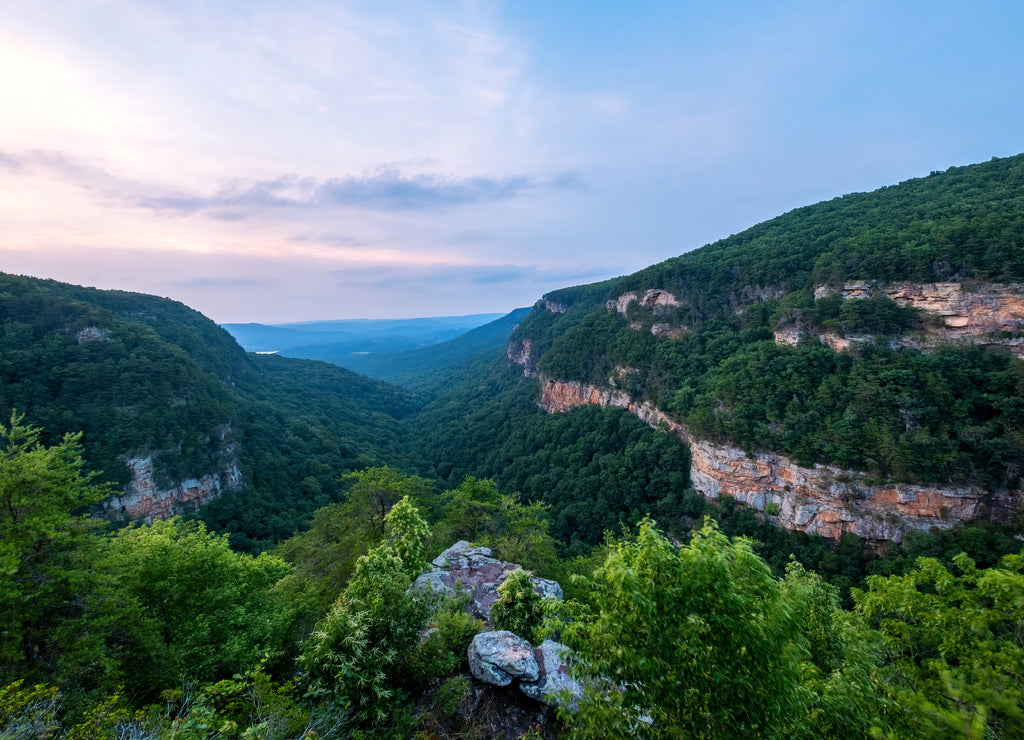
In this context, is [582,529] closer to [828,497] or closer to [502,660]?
[828,497]

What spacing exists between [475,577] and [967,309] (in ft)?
167

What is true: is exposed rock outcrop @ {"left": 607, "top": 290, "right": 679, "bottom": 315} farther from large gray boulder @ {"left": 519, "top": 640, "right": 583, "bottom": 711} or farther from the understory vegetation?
large gray boulder @ {"left": 519, "top": 640, "right": 583, "bottom": 711}

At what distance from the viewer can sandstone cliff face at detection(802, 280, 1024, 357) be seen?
31953mm

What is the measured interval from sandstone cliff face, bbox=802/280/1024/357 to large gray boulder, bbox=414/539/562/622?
151 ft

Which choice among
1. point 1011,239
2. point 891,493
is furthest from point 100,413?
point 1011,239

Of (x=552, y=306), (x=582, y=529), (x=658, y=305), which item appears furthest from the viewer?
(x=552, y=306)

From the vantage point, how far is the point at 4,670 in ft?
28.2

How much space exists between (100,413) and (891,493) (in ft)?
279

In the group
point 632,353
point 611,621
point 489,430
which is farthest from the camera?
point 489,430

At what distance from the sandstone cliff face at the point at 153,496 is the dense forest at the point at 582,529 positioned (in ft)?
4.57

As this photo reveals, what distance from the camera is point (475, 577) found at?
58.7 ft

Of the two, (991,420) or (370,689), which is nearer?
(370,689)

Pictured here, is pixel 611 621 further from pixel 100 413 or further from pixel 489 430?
pixel 489 430

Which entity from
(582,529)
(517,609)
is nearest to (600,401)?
(582,529)
